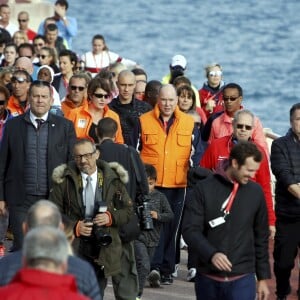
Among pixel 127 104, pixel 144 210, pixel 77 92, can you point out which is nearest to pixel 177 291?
pixel 144 210

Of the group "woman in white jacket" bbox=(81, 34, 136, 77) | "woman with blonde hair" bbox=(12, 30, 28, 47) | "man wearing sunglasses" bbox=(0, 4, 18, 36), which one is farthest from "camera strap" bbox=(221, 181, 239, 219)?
"man wearing sunglasses" bbox=(0, 4, 18, 36)

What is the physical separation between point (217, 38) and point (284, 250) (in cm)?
6004

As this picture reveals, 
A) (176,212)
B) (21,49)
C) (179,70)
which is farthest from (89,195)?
(21,49)

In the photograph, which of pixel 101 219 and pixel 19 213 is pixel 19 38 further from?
pixel 101 219

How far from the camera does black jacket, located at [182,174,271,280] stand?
11.5 meters

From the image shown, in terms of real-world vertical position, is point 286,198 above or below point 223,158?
below

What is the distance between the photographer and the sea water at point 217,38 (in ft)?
183

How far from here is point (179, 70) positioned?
21.2 metres

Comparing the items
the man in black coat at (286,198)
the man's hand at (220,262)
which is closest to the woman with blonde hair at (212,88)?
the man in black coat at (286,198)

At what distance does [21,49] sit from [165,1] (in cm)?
7205

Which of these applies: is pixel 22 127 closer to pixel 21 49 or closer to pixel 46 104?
pixel 46 104

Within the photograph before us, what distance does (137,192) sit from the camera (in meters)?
13.7

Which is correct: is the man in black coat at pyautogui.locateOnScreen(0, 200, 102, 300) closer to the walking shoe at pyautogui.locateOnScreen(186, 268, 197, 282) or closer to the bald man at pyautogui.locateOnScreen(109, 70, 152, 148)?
the walking shoe at pyautogui.locateOnScreen(186, 268, 197, 282)

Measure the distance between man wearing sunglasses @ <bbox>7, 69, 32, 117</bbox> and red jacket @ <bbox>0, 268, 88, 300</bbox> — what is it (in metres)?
8.58
